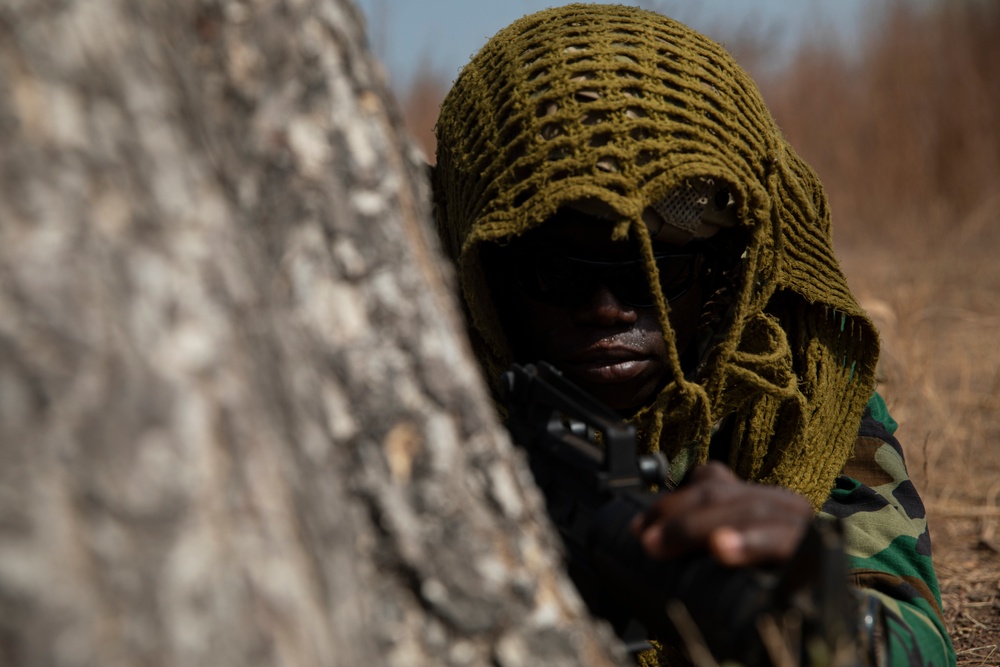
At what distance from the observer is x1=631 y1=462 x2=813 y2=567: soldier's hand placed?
41.5 inches

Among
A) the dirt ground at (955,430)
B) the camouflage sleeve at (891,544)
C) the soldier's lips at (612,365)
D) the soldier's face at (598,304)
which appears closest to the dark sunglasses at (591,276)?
the soldier's face at (598,304)

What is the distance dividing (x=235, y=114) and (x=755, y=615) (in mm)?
737

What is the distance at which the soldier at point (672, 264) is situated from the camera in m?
1.85

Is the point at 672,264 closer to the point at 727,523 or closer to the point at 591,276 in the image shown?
the point at 591,276

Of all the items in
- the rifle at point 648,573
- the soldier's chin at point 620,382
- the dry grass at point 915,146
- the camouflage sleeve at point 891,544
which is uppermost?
the rifle at point 648,573

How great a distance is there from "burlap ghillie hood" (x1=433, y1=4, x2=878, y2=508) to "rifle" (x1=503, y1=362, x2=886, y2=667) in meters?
0.46

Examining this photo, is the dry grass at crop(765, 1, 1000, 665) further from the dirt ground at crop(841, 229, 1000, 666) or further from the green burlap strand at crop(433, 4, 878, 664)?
the green burlap strand at crop(433, 4, 878, 664)

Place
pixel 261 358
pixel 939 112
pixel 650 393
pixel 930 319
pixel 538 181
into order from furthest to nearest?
pixel 939 112, pixel 930 319, pixel 650 393, pixel 538 181, pixel 261 358

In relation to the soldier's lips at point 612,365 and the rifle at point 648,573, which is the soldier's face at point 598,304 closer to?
the soldier's lips at point 612,365

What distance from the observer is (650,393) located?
204 centimetres

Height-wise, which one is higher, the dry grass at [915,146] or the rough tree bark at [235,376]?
the rough tree bark at [235,376]

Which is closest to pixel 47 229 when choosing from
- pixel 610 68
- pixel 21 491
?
pixel 21 491

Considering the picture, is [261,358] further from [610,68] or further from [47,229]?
[610,68]

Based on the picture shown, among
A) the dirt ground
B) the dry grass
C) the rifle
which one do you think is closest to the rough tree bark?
the rifle
